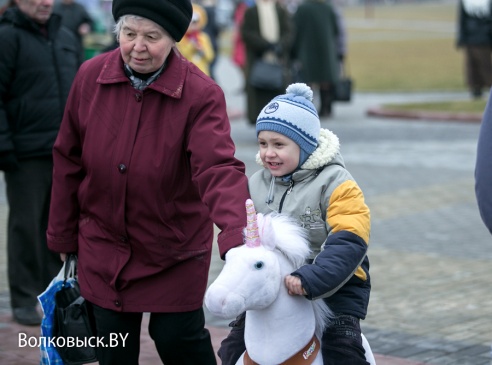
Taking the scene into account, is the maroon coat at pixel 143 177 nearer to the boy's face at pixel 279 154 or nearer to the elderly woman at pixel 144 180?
the elderly woman at pixel 144 180

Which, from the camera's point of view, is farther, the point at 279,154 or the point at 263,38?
the point at 263,38

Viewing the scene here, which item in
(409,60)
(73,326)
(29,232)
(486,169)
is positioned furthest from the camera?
(409,60)

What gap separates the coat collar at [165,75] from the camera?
12.9ft

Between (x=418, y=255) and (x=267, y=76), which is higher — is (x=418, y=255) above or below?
above

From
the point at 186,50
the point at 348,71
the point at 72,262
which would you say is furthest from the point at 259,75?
the point at 348,71

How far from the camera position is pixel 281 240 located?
3.53m

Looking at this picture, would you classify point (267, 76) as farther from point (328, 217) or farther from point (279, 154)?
point (328, 217)

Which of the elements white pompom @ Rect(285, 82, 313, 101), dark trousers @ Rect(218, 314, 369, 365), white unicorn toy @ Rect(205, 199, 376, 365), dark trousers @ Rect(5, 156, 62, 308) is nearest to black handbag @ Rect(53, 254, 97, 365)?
dark trousers @ Rect(218, 314, 369, 365)

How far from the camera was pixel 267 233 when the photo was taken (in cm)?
350

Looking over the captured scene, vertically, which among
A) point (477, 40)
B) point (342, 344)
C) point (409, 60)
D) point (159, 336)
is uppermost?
point (342, 344)

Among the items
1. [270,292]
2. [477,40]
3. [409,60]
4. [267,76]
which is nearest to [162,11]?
[270,292]

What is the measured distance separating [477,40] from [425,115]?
7.92ft

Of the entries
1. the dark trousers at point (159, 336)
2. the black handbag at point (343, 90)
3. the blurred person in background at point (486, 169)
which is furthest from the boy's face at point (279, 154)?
the black handbag at point (343, 90)

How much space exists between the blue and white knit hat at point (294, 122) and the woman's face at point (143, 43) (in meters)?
0.45
